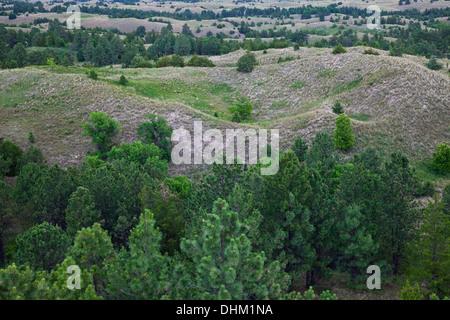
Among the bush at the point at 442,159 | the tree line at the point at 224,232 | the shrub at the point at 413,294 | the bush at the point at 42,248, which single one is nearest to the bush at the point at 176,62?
the tree line at the point at 224,232

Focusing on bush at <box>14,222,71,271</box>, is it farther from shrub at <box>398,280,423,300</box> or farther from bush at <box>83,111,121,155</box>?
bush at <box>83,111,121,155</box>

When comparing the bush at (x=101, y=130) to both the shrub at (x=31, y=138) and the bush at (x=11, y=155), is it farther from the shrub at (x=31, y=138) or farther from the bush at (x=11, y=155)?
the bush at (x=11, y=155)

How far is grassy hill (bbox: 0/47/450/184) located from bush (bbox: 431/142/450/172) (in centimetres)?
134

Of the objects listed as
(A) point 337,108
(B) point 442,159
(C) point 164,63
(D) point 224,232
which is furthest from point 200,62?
(D) point 224,232

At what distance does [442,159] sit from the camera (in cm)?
4053

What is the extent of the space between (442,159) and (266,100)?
30.9 m

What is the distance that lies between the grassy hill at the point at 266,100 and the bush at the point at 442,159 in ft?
4.40

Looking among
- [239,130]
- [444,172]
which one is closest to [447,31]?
[444,172]

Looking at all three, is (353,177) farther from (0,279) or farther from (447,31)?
(447,31)

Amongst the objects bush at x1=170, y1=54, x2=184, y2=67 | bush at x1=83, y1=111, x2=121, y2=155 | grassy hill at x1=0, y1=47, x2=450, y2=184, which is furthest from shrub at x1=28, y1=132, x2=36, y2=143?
bush at x1=170, y1=54, x2=184, y2=67

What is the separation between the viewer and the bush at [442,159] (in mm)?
40319

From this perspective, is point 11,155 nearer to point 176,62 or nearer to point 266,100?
point 266,100

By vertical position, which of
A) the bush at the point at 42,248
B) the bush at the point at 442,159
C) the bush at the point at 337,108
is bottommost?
the bush at the point at 442,159
